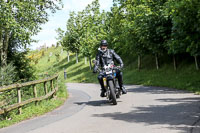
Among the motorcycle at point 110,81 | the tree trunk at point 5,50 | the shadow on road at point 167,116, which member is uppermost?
the tree trunk at point 5,50

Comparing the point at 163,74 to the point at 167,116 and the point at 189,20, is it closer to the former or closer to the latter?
the point at 189,20

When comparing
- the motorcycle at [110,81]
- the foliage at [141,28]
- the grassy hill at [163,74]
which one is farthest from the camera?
the grassy hill at [163,74]

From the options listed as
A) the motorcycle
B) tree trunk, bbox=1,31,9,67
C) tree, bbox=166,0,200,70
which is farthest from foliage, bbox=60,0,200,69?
tree trunk, bbox=1,31,9,67

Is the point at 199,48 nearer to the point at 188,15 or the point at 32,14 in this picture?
the point at 188,15

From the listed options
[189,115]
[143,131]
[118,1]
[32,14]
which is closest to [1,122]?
[143,131]

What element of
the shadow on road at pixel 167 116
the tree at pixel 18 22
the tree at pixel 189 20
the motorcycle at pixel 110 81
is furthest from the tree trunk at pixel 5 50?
the shadow on road at pixel 167 116

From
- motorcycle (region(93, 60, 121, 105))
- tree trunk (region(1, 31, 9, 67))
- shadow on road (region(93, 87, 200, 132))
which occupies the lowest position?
shadow on road (region(93, 87, 200, 132))

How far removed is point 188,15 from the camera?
13.7 metres

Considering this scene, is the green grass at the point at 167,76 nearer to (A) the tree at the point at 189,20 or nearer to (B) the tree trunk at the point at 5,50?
(A) the tree at the point at 189,20

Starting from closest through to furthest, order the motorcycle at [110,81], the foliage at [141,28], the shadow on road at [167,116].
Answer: the shadow on road at [167,116] < the motorcycle at [110,81] < the foliage at [141,28]

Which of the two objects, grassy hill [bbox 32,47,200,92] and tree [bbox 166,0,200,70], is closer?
tree [bbox 166,0,200,70]

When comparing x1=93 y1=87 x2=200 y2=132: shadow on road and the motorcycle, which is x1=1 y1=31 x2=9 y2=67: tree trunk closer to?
the motorcycle

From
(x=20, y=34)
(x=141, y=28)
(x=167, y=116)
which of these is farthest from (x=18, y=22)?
(x=167, y=116)

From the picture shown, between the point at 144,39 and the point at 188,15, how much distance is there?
927cm
